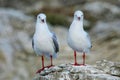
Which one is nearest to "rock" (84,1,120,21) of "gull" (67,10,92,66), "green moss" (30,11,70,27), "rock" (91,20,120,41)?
"rock" (91,20,120,41)

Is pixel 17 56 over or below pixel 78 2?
below

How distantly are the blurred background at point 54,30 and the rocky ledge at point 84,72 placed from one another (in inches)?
477

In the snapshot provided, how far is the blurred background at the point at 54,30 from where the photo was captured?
32.8 metres

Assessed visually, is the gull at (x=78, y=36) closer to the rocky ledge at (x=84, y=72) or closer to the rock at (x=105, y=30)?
the rocky ledge at (x=84, y=72)

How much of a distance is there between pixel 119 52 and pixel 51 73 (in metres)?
14.4

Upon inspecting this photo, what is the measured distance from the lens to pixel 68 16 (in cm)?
5403

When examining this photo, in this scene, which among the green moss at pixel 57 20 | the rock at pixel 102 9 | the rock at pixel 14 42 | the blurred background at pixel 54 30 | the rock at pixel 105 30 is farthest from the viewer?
the rock at pixel 102 9

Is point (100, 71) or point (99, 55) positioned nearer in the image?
point (100, 71)

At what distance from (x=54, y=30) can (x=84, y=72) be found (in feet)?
87.7

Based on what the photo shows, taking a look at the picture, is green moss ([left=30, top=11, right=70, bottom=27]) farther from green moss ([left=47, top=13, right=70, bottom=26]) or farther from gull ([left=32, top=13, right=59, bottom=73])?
gull ([left=32, top=13, right=59, bottom=73])

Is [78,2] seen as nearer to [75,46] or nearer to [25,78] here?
[25,78]

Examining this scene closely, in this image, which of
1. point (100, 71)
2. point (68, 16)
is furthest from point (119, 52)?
A: point (68, 16)

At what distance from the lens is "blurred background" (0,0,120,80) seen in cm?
3281

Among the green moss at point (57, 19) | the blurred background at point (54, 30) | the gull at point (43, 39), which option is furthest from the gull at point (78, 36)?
the green moss at point (57, 19)
